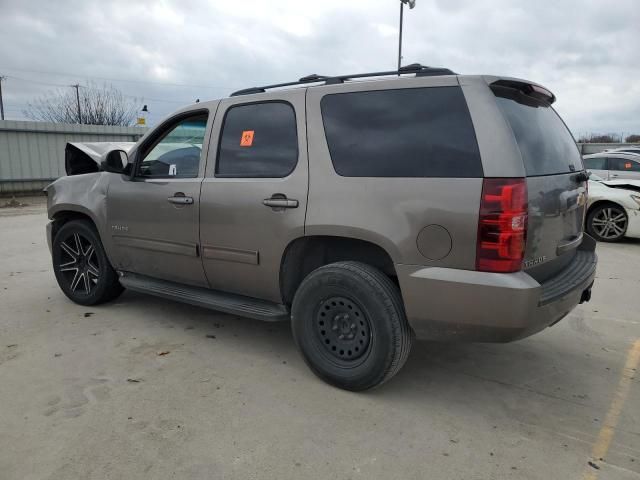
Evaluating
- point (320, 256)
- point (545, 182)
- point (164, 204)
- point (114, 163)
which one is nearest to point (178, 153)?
point (164, 204)

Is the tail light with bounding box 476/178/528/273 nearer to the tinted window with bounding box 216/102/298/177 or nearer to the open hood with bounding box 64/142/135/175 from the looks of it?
the tinted window with bounding box 216/102/298/177

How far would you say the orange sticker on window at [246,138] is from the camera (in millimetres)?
3518

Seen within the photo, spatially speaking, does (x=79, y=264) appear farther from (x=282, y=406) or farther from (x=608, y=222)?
(x=608, y=222)

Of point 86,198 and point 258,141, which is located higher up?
point 258,141

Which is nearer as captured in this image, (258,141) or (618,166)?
(258,141)

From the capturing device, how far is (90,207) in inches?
174

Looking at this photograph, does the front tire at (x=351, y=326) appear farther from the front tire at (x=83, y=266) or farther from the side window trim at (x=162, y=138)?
the front tire at (x=83, y=266)

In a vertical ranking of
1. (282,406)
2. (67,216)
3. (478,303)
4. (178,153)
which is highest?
(178,153)

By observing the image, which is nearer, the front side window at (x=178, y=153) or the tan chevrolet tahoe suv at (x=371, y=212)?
the tan chevrolet tahoe suv at (x=371, y=212)

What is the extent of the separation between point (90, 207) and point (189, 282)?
133 cm

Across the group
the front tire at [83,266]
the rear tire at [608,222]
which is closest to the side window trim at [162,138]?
the front tire at [83,266]

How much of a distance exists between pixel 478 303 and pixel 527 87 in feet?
4.53

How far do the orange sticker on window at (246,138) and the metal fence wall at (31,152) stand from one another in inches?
544

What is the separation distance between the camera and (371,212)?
9.36 feet
